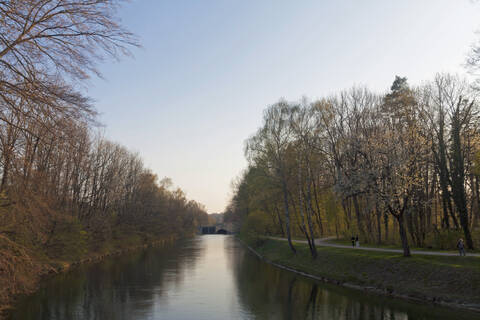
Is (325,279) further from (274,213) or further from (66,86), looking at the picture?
(274,213)

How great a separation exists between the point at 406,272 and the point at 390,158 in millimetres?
9328

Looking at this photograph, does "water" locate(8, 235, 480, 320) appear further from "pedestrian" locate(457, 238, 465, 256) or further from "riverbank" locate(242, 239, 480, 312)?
"pedestrian" locate(457, 238, 465, 256)

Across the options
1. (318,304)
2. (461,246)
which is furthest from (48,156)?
(461,246)

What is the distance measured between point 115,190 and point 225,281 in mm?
Answer: 38360

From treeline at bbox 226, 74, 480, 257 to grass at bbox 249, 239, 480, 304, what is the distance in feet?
7.02

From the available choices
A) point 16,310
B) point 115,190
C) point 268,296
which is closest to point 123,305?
point 16,310

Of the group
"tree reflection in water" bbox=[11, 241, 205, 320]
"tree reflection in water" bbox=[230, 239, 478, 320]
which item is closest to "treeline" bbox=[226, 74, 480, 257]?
"tree reflection in water" bbox=[230, 239, 478, 320]

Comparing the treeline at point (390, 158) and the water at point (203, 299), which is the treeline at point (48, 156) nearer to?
the water at point (203, 299)

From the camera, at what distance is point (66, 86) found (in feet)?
29.7

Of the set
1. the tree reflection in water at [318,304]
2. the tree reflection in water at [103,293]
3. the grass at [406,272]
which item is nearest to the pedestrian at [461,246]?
the grass at [406,272]

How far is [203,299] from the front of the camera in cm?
2423

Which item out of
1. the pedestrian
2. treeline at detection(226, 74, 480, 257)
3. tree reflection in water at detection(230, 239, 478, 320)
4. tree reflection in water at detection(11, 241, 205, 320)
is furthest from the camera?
treeline at detection(226, 74, 480, 257)

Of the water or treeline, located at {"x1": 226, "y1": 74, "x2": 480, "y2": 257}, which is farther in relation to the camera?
treeline, located at {"x1": 226, "y1": 74, "x2": 480, "y2": 257}

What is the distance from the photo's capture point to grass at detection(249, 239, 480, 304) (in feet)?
66.5
